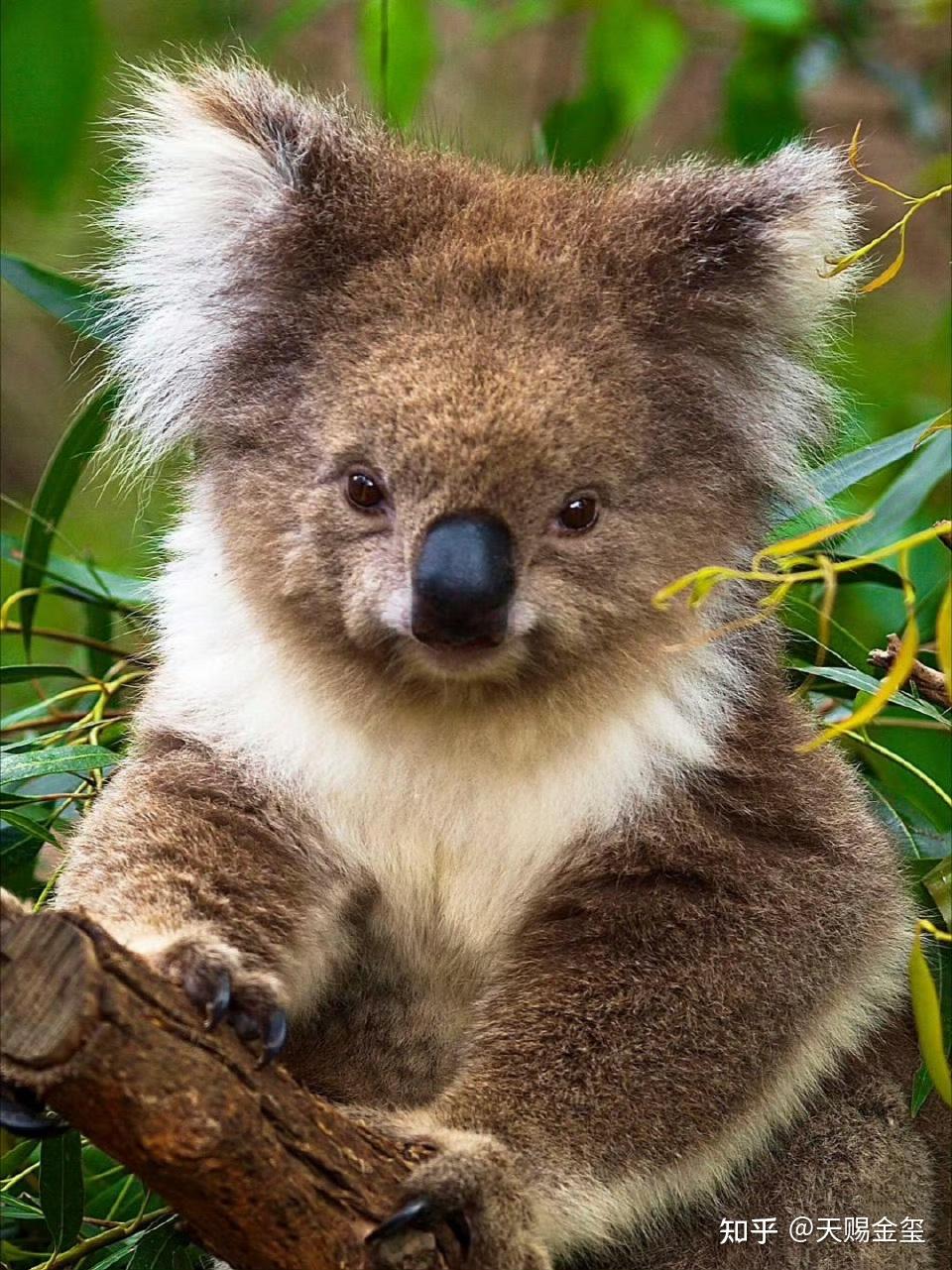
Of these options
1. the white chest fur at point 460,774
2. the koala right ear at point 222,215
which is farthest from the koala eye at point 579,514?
the koala right ear at point 222,215

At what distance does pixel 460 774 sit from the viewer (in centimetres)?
270

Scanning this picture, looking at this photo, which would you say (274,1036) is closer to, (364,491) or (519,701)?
(519,701)

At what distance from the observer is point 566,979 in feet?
8.54

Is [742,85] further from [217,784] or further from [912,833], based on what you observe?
[217,784]

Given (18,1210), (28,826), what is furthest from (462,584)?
(18,1210)

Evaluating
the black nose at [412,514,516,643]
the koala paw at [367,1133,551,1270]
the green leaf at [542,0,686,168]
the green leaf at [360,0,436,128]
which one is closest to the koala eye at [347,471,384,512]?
the black nose at [412,514,516,643]

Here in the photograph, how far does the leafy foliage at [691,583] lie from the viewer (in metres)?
2.79

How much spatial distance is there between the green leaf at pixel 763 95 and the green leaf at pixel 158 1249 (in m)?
3.22

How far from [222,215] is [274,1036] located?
129 cm

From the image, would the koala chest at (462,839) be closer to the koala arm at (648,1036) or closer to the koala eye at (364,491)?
the koala arm at (648,1036)

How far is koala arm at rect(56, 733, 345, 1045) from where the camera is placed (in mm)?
2543

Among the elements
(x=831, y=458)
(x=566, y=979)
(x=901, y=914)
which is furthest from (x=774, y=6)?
(x=566, y=979)

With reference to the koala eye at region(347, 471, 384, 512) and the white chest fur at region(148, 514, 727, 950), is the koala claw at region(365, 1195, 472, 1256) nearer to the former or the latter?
the white chest fur at region(148, 514, 727, 950)

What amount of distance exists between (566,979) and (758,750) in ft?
1.60
